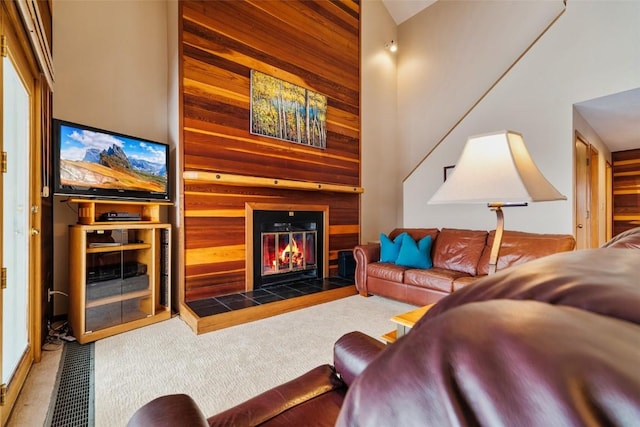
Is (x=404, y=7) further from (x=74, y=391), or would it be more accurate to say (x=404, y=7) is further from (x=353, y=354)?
(x=74, y=391)

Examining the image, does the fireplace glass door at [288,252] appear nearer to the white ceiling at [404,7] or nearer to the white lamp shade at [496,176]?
the white lamp shade at [496,176]

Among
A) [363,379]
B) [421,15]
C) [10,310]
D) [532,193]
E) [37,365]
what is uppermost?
[421,15]

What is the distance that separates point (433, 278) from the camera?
3.16 metres

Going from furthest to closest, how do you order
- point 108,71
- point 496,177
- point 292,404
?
1. point 108,71
2. point 496,177
3. point 292,404

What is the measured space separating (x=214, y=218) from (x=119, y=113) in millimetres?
1512

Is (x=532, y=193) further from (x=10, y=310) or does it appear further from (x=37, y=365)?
(x=37, y=365)

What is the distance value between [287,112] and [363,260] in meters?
2.19

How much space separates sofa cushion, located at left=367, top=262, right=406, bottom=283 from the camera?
3445 mm

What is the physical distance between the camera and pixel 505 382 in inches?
10.0

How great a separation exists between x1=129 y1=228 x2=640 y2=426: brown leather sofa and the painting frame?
3632mm

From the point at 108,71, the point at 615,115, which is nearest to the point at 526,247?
the point at 615,115

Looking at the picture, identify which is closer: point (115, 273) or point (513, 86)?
point (115, 273)

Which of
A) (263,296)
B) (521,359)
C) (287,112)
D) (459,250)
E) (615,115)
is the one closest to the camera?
(521,359)

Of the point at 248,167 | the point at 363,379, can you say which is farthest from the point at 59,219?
the point at 363,379
